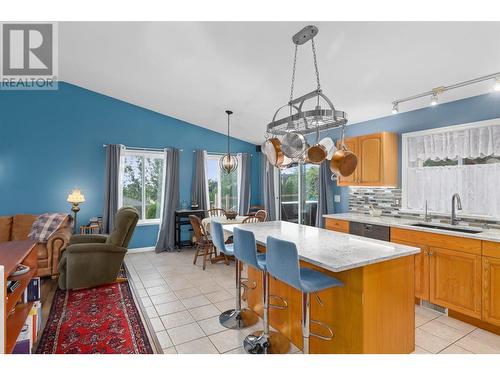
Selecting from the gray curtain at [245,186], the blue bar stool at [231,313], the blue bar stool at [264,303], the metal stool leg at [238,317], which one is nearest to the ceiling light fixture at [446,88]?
the blue bar stool at [264,303]

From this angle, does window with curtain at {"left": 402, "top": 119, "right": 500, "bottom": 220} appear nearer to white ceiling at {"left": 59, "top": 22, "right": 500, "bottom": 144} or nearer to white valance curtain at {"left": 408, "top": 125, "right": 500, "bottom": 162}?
white valance curtain at {"left": 408, "top": 125, "right": 500, "bottom": 162}

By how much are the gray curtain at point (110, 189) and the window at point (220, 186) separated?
190cm

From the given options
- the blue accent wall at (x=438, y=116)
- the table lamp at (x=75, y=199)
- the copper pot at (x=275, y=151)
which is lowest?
the table lamp at (x=75, y=199)

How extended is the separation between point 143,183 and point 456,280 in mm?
5435

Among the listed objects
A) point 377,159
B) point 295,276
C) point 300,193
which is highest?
point 377,159

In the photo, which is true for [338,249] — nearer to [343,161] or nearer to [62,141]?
[343,161]

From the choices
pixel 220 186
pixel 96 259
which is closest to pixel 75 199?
pixel 96 259

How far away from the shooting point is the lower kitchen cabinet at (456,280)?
2.65 metres

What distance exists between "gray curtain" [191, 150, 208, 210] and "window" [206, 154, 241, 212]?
7.0 inches

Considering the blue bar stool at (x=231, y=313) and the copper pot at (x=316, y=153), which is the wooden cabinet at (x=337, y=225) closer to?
the blue bar stool at (x=231, y=313)

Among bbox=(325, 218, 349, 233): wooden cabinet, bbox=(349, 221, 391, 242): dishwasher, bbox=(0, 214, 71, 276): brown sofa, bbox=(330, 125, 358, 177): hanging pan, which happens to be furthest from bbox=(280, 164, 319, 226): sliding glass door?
bbox=(0, 214, 71, 276): brown sofa

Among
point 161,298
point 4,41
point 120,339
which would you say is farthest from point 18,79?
point 120,339

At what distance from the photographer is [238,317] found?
280 centimetres

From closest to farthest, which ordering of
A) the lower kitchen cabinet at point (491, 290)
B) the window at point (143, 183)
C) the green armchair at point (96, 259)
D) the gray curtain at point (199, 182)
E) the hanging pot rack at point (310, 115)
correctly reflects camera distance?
1. the hanging pot rack at point (310, 115)
2. the lower kitchen cabinet at point (491, 290)
3. the green armchair at point (96, 259)
4. the window at point (143, 183)
5. the gray curtain at point (199, 182)
